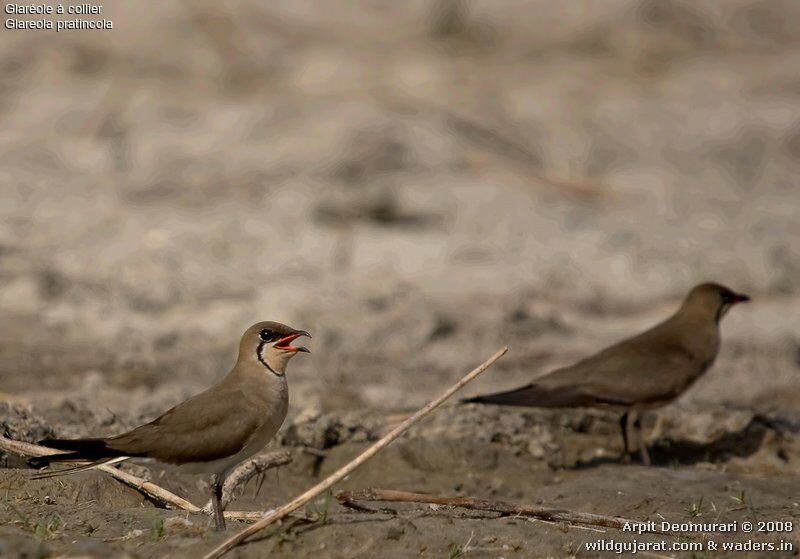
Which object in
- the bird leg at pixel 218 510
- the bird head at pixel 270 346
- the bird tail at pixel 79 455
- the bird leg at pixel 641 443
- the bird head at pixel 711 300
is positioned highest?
the bird head at pixel 270 346

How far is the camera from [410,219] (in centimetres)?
1079

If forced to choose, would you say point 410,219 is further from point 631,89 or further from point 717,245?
point 631,89

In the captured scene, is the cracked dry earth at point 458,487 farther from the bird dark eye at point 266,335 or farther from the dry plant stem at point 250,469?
the bird dark eye at point 266,335

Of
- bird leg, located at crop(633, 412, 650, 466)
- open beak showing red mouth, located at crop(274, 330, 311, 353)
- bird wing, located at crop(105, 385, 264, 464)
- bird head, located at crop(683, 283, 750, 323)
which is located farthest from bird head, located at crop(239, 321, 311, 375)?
bird head, located at crop(683, 283, 750, 323)

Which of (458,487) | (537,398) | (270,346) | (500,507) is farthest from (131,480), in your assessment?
(537,398)

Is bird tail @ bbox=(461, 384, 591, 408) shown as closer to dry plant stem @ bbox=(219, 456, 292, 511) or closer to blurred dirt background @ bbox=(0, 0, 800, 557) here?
blurred dirt background @ bbox=(0, 0, 800, 557)

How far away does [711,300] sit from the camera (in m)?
7.70

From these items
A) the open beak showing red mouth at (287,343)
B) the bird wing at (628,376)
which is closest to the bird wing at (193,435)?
the open beak showing red mouth at (287,343)

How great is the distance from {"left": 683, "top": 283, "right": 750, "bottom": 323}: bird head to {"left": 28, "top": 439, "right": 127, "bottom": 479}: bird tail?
161 inches

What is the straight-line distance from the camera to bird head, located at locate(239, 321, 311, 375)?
5.47m

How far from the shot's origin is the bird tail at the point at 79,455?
15.5 ft

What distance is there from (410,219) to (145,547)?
663cm

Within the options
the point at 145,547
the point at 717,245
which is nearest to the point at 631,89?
the point at 717,245

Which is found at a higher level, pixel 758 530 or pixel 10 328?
pixel 10 328
